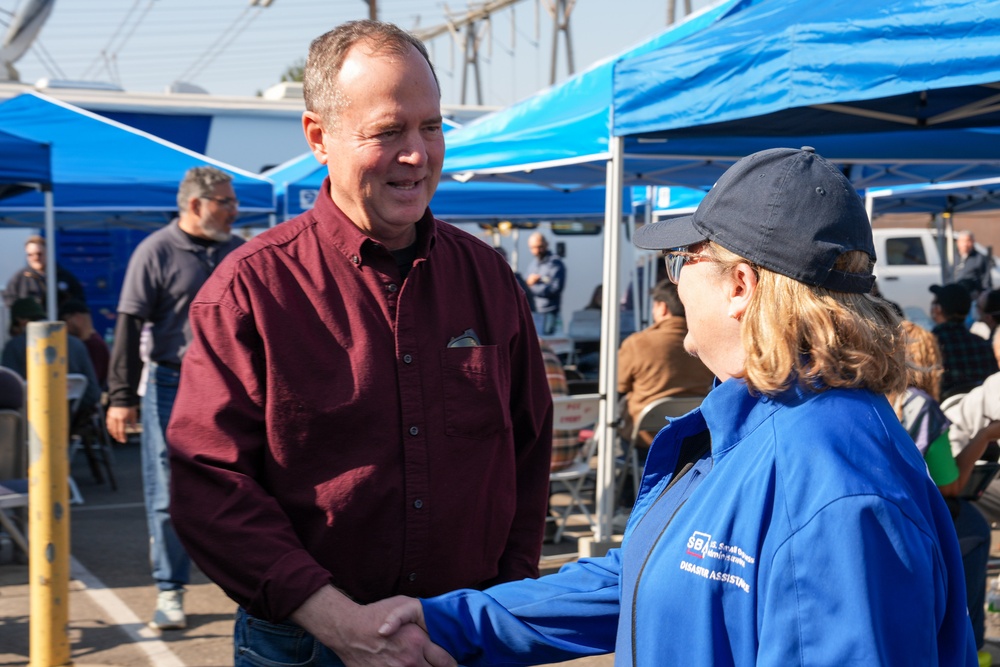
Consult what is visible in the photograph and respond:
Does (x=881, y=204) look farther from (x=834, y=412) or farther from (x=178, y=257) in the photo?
(x=834, y=412)

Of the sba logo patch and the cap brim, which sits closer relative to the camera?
the sba logo patch

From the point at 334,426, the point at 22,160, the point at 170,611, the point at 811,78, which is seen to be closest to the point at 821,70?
the point at 811,78

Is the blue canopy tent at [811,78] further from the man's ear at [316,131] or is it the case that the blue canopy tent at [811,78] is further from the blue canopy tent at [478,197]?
the blue canopy tent at [478,197]

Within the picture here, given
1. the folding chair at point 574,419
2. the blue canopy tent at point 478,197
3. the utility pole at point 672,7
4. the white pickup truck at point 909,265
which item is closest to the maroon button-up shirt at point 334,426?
the folding chair at point 574,419

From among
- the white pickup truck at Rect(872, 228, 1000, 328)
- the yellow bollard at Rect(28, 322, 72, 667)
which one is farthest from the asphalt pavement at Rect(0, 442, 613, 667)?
the white pickup truck at Rect(872, 228, 1000, 328)

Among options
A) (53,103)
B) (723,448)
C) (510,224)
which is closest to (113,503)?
(53,103)

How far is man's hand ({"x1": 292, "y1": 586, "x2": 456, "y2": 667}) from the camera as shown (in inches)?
72.6

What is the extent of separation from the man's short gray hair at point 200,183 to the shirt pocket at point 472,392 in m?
3.08

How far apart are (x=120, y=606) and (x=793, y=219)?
15.6ft

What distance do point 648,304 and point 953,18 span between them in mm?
9183

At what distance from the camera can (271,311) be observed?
197cm

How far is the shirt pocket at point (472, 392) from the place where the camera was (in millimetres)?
2104

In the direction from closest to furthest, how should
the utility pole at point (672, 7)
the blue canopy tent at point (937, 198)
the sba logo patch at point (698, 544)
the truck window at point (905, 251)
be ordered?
the sba logo patch at point (698, 544)
the blue canopy tent at point (937, 198)
the truck window at point (905, 251)
the utility pole at point (672, 7)

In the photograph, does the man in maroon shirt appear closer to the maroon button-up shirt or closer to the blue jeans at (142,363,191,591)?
the maroon button-up shirt
